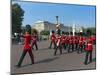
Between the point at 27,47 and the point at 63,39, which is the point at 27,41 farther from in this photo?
the point at 63,39

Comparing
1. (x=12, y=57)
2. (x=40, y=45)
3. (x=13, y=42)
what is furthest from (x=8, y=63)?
(x=40, y=45)

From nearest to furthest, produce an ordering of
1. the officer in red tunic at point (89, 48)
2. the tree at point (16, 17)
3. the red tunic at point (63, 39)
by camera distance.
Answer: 1. the tree at point (16, 17)
2. the red tunic at point (63, 39)
3. the officer in red tunic at point (89, 48)

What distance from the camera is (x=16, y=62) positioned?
10.5ft

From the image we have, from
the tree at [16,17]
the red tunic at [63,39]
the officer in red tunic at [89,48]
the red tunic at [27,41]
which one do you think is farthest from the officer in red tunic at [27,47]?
the officer in red tunic at [89,48]

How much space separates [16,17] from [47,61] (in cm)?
83

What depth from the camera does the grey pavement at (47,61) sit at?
10.5 ft

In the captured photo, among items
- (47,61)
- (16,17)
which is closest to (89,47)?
(47,61)

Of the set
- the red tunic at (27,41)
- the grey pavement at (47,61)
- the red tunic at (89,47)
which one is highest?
the red tunic at (27,41)

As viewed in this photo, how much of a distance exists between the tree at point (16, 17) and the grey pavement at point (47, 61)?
24 centimetres

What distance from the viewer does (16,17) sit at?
3172 millimetres

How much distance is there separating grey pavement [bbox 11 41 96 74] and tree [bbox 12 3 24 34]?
0.80ft

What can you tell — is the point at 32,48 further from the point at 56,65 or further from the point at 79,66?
the point at 79,66

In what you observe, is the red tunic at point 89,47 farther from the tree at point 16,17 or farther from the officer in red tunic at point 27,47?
the tree at point 16,17

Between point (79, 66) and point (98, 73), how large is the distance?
391 mm
